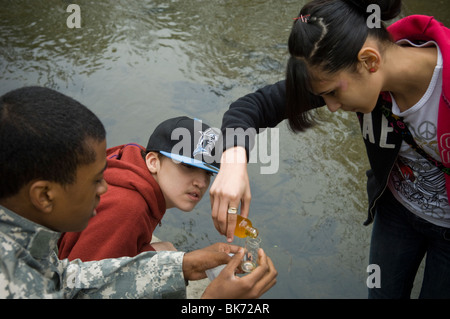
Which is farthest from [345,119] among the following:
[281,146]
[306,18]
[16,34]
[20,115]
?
[16,34]

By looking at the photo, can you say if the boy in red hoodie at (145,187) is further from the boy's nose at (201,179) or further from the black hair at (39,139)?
the black hair at (39,139)

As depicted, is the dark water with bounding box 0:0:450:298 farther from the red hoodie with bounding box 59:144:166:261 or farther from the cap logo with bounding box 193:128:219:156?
the cap logo with bounding box 193:128:219:156

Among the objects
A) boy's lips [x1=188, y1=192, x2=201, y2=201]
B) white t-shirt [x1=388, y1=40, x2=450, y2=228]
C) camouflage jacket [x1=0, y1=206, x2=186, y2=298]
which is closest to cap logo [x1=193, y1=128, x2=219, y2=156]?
boy's lips [x1=188, y1=192, x2=201, y2=201]

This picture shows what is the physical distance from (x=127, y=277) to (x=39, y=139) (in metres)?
0.71

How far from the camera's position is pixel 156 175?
2543mm

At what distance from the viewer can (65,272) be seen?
179 centimetres

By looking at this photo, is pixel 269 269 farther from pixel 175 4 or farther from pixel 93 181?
pixel 175 4

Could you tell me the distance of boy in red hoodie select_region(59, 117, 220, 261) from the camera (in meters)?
2.12

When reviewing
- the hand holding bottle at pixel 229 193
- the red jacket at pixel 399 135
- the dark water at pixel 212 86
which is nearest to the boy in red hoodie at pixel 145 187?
the hand holding bottle at pixel 229 193

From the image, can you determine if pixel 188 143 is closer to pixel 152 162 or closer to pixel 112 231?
pixel 152 162

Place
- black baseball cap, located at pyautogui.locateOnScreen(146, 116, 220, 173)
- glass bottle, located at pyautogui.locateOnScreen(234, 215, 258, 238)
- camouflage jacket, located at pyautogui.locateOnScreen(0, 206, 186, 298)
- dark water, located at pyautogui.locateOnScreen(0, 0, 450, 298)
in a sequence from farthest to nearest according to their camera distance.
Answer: dark water, located at pyautogui.locateOnScreen(0, 0, 450, 298) < black baseball cap, located at pyautogui.locateOnScreen(146, 116, 220, 173) < glass bottle, located at pyautogui.locateOnScreen(234, 215, 258, 238) < camouflage jacket, located at pyautogui.locateOnScreen(0, 206, 186, 298)

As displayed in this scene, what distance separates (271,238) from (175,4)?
4020mm

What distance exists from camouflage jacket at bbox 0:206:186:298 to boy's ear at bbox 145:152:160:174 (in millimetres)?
678

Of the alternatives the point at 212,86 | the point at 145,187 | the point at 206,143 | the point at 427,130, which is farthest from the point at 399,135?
the point at 212,86
